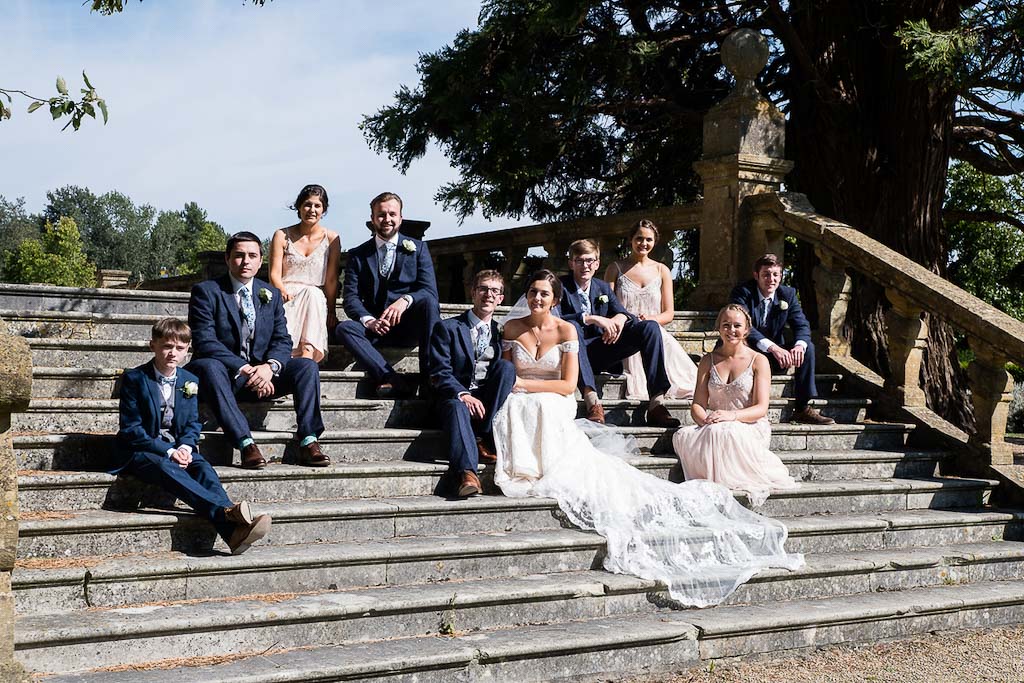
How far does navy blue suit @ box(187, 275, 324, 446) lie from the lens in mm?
5637

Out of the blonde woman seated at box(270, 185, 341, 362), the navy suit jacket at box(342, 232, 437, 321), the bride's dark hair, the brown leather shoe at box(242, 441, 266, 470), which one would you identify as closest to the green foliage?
the blonde woman seated at box(270, 185, 341, 362)

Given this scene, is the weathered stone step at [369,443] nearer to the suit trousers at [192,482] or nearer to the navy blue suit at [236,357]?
the navy blue suit at [236,357]

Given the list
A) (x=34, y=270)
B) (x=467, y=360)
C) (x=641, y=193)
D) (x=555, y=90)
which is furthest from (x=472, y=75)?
(x=34, y=270)

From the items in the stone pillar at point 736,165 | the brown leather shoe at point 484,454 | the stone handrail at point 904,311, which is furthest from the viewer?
the stone pillar at point 736,165

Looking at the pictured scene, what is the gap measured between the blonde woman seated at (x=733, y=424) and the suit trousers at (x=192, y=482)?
293 centimetres

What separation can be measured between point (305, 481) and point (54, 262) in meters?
41.7

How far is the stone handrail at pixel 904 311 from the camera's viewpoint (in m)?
7.43

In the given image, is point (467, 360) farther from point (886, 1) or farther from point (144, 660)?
point (886, 1)

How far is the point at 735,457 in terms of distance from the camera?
21.6 ft

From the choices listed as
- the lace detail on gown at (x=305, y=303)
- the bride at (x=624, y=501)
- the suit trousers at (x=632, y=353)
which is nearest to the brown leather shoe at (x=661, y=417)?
the suit trousers at (x=632, y=353)

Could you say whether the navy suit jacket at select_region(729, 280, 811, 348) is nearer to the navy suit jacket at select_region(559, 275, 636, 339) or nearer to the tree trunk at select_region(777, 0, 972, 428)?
the navy suit jacket at select_region(559, 275, 636, 339)

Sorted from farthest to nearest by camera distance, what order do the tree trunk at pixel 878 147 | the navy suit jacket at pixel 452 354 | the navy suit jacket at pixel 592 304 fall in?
the tree trunk at pixel 878 147, the navy suit jacket at pixel 592 304, the navy suit jacket at pixel 452 354

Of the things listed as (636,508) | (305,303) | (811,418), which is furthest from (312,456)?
(811,418)

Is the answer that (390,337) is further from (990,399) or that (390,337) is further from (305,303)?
(990,399)
